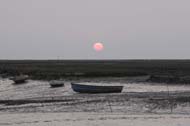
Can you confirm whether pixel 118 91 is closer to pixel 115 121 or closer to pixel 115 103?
pixel 115 103

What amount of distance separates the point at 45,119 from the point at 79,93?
2790cm

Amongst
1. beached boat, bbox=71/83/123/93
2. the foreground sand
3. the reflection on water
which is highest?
the foreground sand

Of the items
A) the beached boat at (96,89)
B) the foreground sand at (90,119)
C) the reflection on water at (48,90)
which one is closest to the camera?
the foreground sand at (90,119)

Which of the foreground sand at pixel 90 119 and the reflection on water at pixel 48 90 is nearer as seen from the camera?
the foreground sand at pixel 90 119

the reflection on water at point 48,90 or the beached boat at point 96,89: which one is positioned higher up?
the beached boat at point 96,89

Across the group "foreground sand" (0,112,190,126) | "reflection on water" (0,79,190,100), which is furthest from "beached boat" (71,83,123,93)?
"foreground sand" (0,112,190,126)

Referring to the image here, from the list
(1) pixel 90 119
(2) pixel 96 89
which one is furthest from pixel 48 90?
(1) pixel 90 119

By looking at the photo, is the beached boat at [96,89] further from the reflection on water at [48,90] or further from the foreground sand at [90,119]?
the foreground sand at [90,119]

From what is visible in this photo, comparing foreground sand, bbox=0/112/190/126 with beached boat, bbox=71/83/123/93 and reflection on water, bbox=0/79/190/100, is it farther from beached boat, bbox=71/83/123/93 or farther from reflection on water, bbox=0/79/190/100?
beached boat, bbox=71/83/123/93

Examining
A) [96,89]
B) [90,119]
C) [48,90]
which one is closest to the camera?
[90,119]

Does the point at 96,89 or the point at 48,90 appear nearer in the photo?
the point at 96,89

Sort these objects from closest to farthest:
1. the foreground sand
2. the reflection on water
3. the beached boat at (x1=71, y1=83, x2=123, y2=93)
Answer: the foreground sand < the reflection on water < the beached boat at (x1=71, y1=83, x2=123, y2=93)

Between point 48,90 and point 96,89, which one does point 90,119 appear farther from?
point 48,90

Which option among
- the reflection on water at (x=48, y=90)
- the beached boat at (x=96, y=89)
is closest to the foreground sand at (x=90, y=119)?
the reflection on water at (x=48, y=90)
